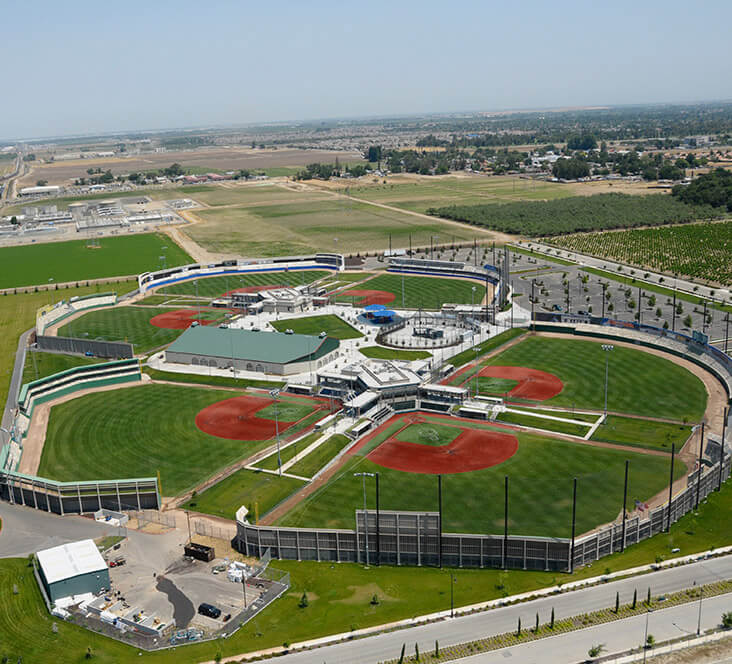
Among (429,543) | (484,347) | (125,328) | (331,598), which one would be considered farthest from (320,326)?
(331,598)

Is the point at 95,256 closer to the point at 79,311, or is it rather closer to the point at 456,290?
the point at 79,311

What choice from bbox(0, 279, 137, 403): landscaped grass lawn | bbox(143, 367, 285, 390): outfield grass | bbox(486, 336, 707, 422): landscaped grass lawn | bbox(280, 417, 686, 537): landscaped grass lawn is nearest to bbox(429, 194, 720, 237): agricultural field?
bbox(486, 336, 707, 422): landscaped grass lawn

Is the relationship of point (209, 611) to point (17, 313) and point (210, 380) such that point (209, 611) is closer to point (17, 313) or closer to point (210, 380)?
point (210, 380)

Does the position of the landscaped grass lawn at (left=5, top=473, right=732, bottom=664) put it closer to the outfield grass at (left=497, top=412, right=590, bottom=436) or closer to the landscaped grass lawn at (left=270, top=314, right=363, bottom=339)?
the outfield grass at (left=497, top=412, right=590, bottom=436)

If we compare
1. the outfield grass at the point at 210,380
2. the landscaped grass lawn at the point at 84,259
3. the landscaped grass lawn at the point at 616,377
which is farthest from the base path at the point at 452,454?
the landscaped grass lawn at the point at 84,259

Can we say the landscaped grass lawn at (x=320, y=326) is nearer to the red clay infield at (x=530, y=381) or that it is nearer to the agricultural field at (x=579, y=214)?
the red clay infield at (x=530, y=381)

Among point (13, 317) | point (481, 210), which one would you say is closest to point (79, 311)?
point (13, 317)
